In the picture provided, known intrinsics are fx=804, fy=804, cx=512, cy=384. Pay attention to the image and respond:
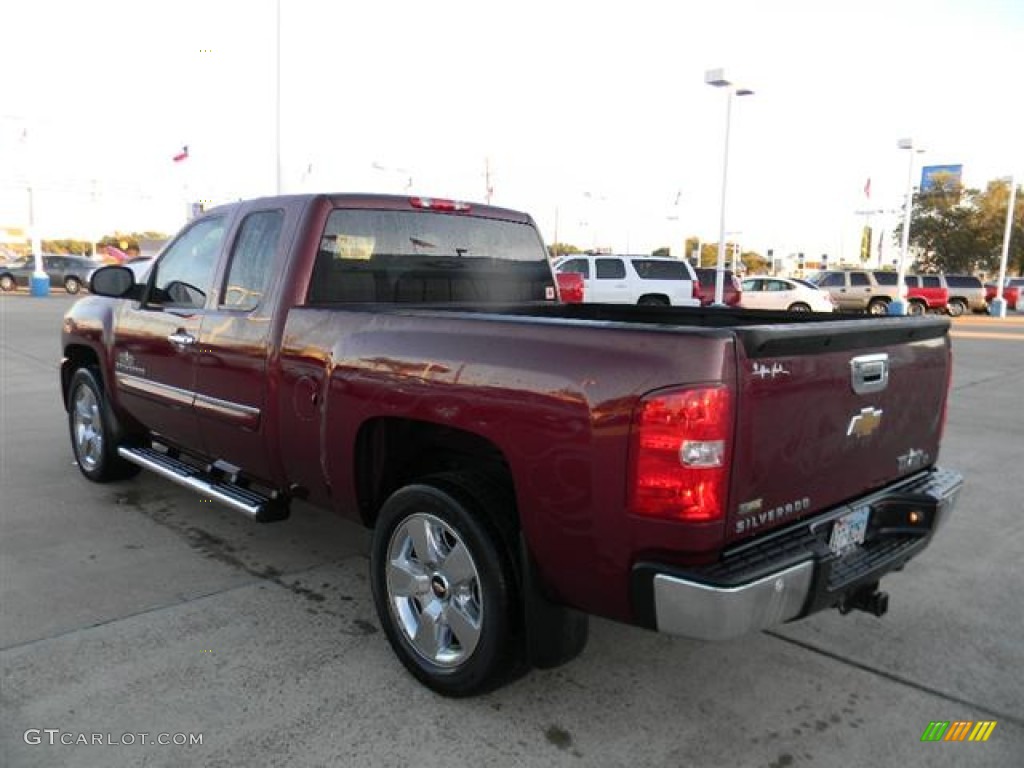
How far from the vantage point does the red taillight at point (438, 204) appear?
4261mm

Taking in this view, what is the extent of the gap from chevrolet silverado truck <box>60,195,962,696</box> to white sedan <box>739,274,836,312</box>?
2229 cm

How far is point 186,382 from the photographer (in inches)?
174

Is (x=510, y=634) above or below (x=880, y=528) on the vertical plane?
below

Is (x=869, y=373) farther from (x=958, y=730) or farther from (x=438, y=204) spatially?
(x=438, y=204)

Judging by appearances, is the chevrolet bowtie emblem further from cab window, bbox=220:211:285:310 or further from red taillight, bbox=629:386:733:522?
cab window, bbox=220:211:285:310

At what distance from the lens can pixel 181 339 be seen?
4.41 metres

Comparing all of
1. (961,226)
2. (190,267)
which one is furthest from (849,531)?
(961,226)

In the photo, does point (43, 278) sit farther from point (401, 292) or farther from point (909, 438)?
point (909, 438)

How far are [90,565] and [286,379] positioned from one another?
1.69 m

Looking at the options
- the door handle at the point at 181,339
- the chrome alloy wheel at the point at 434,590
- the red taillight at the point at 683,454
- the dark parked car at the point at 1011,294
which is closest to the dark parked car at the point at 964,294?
the dark parked car at the point at 1011,294

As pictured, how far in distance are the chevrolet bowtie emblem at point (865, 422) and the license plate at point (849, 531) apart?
29 centimetres

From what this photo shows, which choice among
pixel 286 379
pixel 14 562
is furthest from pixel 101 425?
pixel 286 379

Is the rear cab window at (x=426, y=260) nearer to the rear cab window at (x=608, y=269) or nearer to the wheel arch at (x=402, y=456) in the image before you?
the wheel arch at (x=402, y=456)

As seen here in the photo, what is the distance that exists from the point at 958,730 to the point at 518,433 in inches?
76.1
